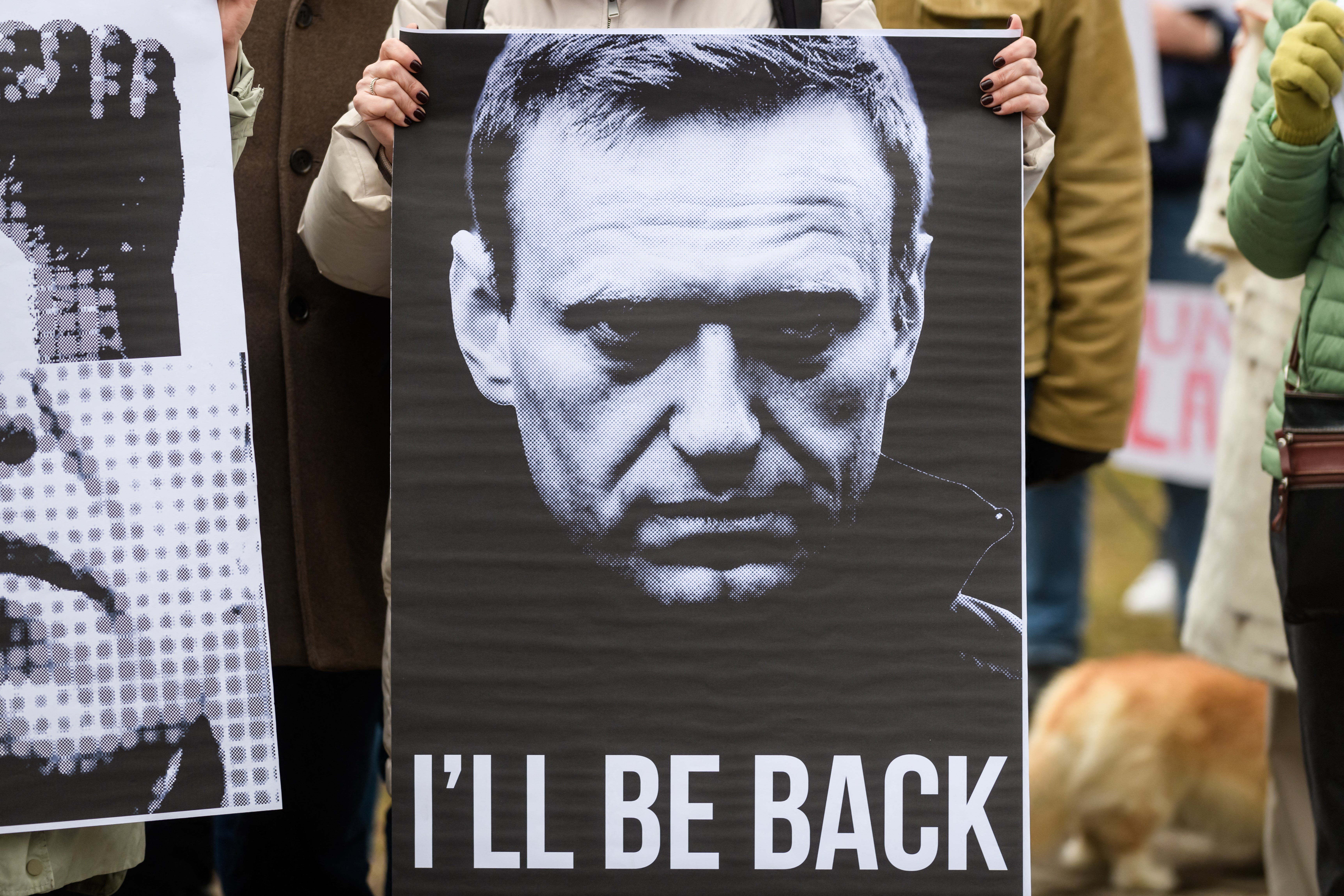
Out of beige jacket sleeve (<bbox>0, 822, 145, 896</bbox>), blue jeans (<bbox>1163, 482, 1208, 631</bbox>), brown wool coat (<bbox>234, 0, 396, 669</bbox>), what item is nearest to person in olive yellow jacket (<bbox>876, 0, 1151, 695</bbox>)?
brown wool coat (<bbox>234, 0, 396, 669</bbox>)

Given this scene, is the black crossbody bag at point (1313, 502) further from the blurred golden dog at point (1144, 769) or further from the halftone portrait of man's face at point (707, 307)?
the blurred golden dog at point (1144, 769)

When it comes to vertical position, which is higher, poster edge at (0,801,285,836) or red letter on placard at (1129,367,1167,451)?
red letter on placard at (1129,367,1167,451)

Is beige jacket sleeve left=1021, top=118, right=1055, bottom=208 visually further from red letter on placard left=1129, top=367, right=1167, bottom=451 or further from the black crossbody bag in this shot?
red letter on placard left=1129, top=367, right=1167, bottom=451

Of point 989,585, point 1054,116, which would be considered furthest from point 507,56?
point 1054,116

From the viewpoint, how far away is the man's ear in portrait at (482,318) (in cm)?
172

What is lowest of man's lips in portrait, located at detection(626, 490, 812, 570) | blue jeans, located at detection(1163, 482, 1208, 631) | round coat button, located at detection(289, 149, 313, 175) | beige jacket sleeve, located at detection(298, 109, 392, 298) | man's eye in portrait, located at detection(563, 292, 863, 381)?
blue jeans, located at detection(1163, 482, 1208, 631)

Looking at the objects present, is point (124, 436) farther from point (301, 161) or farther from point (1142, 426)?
point (1142, 426)

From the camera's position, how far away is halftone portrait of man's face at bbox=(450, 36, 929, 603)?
5.61 feet

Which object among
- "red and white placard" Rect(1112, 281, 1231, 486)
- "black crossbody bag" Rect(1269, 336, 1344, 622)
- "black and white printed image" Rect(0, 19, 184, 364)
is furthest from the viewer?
"red and white placard" Rect(1112, 281, 1231, 486)

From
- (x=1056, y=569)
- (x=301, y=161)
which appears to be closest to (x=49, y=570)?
(x=301, y=161)

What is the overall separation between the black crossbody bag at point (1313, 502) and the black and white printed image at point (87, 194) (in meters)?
1.52

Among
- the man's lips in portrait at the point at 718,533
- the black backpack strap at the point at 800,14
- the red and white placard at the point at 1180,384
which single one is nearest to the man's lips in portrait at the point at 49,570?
the man's lips in portrait at the point at 718,533

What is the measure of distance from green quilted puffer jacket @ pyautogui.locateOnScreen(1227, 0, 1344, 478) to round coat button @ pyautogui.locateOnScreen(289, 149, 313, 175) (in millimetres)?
1411

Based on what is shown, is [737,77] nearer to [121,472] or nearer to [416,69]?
[416,69]
